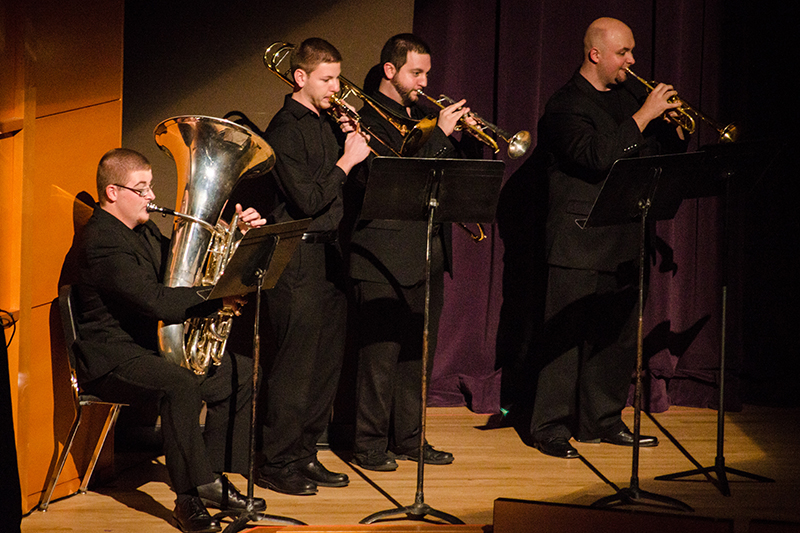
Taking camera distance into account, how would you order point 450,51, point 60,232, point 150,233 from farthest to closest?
point 450,51 < point 150,233 < point 60,232

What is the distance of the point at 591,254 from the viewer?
4453 mm

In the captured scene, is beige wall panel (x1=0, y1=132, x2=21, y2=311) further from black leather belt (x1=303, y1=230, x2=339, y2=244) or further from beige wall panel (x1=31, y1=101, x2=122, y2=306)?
black leather belt (x1=303, y1=230, x2=339, y2=244)

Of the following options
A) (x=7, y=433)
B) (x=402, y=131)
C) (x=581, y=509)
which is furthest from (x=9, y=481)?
(x=402, y=131)

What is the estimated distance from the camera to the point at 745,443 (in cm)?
468

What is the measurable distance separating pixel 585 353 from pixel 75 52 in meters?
2.82

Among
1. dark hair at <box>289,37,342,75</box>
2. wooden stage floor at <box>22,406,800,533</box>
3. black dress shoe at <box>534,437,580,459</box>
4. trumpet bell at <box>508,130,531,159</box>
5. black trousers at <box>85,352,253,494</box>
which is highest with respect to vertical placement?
dark hair at <box>289,37,342,75</box>

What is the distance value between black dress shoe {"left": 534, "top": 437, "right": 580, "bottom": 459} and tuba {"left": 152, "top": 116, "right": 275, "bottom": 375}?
172cm

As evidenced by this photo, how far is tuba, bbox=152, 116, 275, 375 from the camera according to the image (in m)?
3.64

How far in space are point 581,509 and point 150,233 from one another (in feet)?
8.13

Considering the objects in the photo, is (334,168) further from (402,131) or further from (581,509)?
(581,509)

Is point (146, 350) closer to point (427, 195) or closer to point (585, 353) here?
point (427, 195)

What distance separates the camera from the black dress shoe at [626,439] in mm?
4590

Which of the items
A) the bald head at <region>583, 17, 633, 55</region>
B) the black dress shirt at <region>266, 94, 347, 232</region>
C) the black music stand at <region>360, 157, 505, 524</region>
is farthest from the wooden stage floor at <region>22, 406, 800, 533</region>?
the bald head at <region>583, 17, 633, 55</region>

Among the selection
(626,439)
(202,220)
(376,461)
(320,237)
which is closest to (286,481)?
(376,461)
